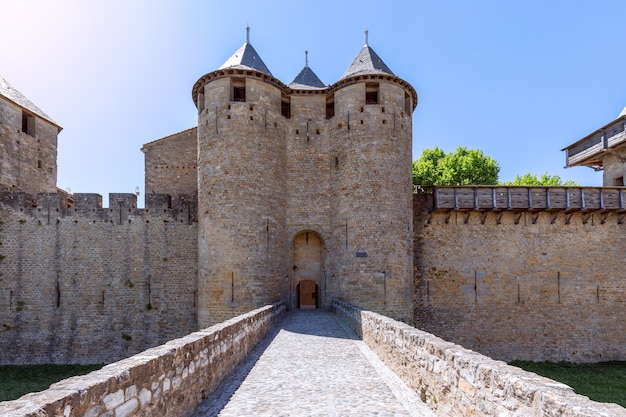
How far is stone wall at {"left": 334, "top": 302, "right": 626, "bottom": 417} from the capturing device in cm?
264

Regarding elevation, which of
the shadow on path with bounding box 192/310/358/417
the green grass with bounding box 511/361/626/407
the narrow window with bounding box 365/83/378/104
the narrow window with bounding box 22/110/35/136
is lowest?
the green grass with bounding box 511/361/626/407

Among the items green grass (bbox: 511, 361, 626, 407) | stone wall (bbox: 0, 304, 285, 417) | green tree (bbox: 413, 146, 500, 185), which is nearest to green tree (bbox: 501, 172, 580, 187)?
green tree (bbox: 413, 146, 500, 185)

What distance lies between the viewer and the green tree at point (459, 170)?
28.2 m

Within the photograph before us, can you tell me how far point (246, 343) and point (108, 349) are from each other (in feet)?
34.3

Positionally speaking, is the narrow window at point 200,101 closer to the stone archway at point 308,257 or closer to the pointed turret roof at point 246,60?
the pointed turret roof at point 246,60

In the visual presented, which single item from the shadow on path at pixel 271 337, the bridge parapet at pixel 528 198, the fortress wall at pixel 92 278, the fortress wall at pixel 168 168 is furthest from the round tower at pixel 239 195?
the bridge parapet at pixel 528 198

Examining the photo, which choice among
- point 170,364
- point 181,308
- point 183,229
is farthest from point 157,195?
point 170,364

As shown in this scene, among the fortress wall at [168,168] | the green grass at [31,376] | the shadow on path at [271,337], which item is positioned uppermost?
the fortress wall at [168,168]

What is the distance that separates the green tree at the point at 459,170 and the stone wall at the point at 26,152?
20.8m

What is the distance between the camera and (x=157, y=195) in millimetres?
16516

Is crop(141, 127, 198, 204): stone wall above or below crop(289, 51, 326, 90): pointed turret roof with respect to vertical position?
below

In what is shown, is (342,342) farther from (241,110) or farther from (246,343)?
(241,110)

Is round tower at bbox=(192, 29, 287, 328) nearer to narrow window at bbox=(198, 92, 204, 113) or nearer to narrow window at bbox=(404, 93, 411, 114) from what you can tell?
narrow window at bbox=(198, 92, 204, 113)

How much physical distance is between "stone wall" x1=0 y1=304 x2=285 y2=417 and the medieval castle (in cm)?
834
